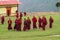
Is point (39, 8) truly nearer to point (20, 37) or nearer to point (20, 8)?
point (20, 8)

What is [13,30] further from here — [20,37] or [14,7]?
[14,7]

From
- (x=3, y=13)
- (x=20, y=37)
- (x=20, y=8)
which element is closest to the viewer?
(x=20, y=37)

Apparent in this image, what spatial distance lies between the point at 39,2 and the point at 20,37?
27.1 metres

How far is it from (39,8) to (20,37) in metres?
26.6

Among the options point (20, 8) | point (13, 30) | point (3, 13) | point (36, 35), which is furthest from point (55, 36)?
point (20, 8)

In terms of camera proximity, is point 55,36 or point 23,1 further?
point 23,1

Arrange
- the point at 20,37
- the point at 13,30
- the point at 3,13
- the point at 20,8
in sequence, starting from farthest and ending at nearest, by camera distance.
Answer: the point at 20,8
the point at 3,13
the point at 13,30
the point at 20,37

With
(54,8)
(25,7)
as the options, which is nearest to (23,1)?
(25,7)

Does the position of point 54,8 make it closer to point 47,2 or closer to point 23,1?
point 47,2

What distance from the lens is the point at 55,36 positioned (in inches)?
815

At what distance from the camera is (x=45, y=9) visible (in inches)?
1843

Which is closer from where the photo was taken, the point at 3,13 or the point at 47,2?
the point at 3,13

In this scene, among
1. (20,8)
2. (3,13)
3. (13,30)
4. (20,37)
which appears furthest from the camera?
(20,8)

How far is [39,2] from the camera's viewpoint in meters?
47.0
